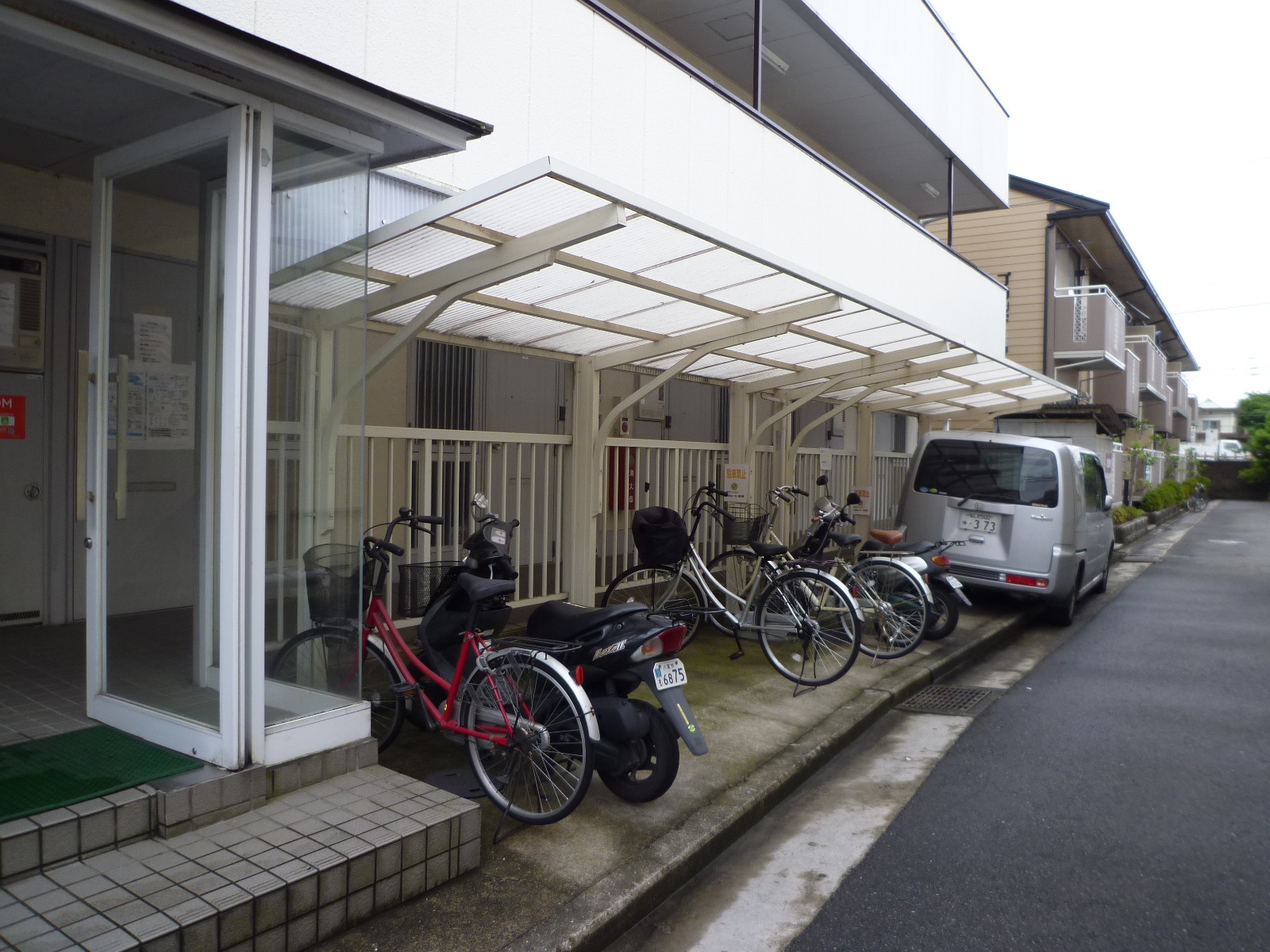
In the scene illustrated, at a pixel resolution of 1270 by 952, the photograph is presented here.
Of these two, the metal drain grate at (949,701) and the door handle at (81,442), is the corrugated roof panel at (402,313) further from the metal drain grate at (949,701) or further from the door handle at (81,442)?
the metal drain grate at (949,701)

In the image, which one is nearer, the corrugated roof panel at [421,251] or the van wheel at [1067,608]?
the corrugated roof panel at [421,251]

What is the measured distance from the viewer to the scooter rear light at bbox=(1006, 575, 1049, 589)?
8.57 metres

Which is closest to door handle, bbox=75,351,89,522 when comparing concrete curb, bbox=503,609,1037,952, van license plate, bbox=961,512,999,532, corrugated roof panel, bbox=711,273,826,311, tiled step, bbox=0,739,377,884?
tiled step, bbox=0,739,377,884

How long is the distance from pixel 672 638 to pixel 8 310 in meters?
4.10

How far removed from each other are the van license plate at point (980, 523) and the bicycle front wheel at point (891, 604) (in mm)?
2006

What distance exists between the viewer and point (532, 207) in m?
3.76

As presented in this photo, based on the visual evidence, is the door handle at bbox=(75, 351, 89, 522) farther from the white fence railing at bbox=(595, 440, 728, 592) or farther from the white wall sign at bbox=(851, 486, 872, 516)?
the white wall sign at bbox=(851, 486, 872, 516)

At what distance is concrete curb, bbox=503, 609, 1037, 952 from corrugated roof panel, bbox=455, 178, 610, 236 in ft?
8.71

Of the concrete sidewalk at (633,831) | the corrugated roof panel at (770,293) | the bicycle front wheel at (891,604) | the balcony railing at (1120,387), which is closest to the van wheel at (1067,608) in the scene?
the bicycle front wheel at (891,604)

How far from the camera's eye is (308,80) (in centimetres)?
309

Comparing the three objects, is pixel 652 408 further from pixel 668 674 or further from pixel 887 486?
pixel 668 674

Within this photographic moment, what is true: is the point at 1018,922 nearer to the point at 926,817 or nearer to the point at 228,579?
the point at 926,817

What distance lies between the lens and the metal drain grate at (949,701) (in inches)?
237

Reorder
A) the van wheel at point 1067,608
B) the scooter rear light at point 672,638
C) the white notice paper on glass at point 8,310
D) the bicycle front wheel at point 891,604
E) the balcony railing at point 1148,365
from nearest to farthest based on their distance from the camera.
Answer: the scooter rear light at point 672,638
the white notice paper on glass at point 8,310
the bicycle front wheel at point 891,604
the van wheel at point 1067,608
the balcony railing at point 1148,365
